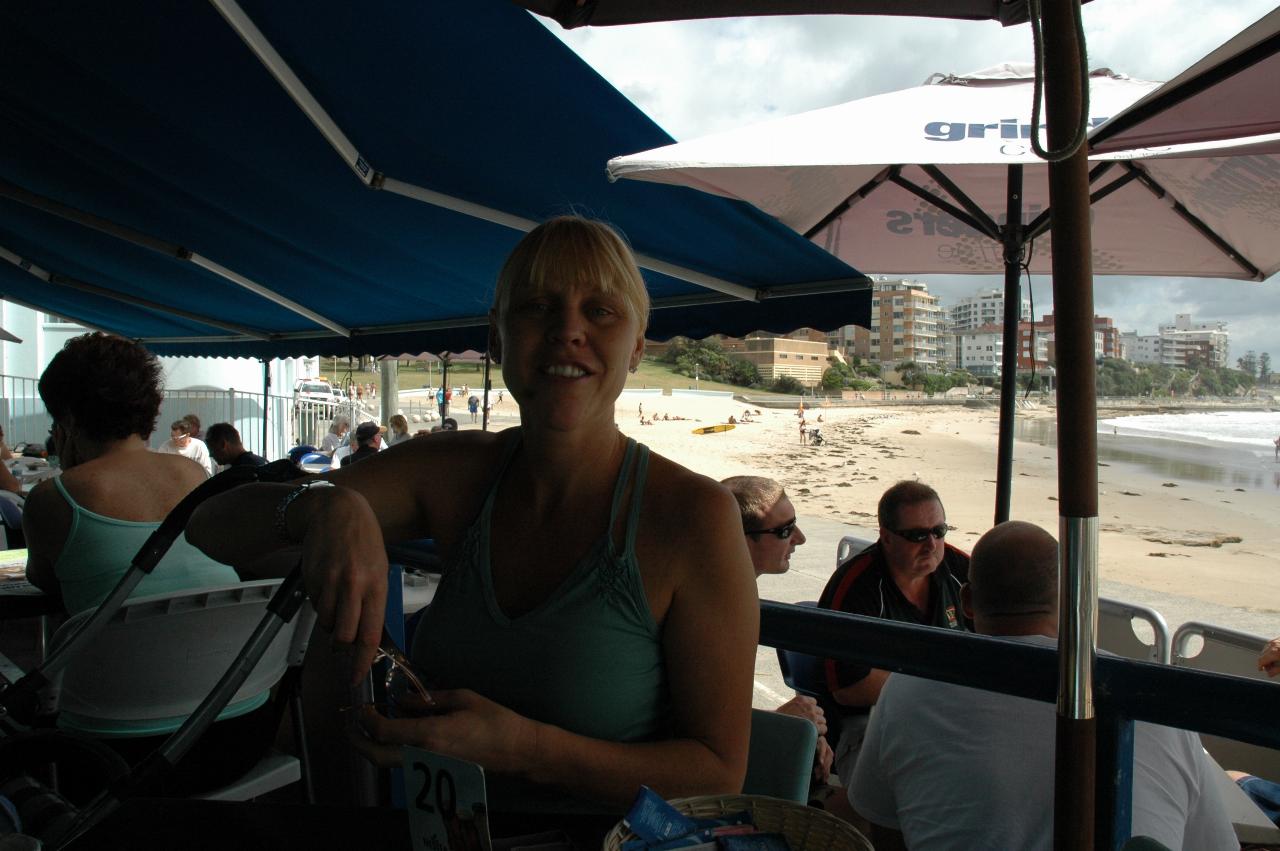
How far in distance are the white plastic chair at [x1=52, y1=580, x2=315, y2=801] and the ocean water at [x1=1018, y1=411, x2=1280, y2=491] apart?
123 feet

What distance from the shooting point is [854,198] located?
487 cm

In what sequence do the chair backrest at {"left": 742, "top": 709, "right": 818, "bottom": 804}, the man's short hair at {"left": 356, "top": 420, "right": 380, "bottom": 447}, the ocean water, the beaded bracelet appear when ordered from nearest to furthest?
the beaded bracelet → the chair backrest at {"left": 742, "top": 709, "right": 818, "bottom": 804} → the man's short hair at {"left": 356, "top": 420, "right": 380, "bottom": 447} → the ocean water

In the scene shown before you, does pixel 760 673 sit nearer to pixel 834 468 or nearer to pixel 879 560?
pixel 879 560

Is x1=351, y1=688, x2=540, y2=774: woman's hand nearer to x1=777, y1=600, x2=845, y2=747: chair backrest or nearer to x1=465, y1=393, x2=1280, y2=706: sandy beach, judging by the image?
x1=777, y1=600, x2=845, y2=747: chair backrest

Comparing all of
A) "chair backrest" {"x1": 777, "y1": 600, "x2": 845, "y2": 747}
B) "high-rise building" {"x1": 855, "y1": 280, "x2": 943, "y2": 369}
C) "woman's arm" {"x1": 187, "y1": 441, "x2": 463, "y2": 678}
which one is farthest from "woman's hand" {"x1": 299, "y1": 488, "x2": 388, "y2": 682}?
"high-rise building" {"x1": 855, "y1": 280, "x2": 943, "y2": 369}

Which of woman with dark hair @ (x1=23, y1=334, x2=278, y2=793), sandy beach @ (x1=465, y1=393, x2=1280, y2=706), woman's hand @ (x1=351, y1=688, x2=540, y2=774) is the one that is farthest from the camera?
A: sandy beach @ (x1=465, y1=393, x2=1280, y2=706)

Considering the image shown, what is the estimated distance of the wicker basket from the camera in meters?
0.85

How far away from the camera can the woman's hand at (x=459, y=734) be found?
37.8 inches

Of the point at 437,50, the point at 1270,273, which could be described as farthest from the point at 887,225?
the point at 437,50

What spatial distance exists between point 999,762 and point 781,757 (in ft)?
1.38

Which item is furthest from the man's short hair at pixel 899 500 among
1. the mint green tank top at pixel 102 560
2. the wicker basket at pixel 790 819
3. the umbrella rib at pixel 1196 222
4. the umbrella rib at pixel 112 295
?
the umbrella rib at pixel 112 295

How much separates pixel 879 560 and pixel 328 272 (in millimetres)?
3997

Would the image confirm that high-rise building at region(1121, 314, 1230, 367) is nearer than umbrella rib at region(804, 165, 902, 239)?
No

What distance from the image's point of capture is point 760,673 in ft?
18.5
